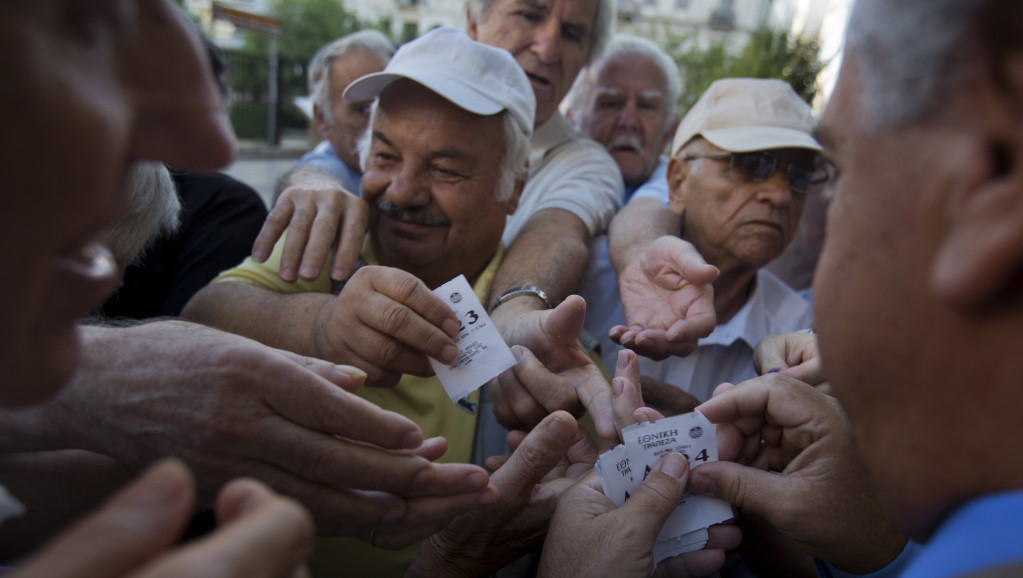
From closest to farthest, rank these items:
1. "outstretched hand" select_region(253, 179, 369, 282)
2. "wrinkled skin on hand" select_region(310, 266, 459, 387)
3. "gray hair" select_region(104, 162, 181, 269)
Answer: "wrinkled skin on hand" select_region(310, 266, 459, 387), "gray hair" select_region(104, 162, 181, 269), "outstretched hand" select_region(253, 179, 369, 282)

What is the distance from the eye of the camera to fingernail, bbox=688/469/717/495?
158 cm

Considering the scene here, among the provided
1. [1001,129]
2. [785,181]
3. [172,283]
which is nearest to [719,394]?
[1001,129]

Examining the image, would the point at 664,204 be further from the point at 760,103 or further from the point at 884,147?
the point at 884,147

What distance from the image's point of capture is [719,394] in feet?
5.71

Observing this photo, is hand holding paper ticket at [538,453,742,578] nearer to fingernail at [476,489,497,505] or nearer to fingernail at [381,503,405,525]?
fingernail at [476,489,497,505]

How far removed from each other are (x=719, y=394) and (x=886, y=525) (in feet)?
1.55

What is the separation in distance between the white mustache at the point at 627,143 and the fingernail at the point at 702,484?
293 centimetres

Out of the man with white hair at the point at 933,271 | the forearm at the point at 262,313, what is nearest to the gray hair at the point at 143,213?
the forearm at the point at 262,313

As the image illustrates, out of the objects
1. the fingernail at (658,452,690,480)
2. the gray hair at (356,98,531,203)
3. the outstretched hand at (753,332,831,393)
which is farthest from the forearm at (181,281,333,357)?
the outstretched hand at (753,332,831,393)

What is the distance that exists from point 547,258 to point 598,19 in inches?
72.0

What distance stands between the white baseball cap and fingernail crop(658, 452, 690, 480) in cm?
141

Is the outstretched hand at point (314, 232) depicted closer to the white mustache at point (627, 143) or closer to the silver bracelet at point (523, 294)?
the silver bracelet at point (523, 294)

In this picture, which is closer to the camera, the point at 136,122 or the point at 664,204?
the point at 136,122

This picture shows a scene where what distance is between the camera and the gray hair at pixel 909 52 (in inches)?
29.7
